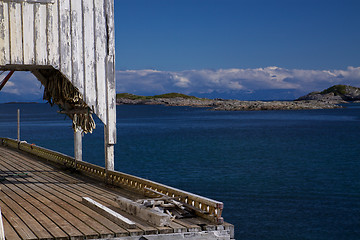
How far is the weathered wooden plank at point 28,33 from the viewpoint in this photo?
12758 millimetres

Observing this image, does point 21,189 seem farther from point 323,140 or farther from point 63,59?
point 323,140

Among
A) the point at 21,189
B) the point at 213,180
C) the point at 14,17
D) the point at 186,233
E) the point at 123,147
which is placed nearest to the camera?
the point at 186,233

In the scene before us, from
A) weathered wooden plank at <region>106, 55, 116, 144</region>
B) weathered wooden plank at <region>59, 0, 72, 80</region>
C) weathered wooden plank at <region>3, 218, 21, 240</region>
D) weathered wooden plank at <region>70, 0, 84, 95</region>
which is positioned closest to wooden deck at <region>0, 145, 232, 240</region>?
weathered wooden plank at <region>3, 218, 21, 240</region>

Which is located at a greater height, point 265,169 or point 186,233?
point 186,233

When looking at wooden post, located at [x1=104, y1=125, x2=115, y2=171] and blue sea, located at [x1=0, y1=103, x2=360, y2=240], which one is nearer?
wooden post, located at [x1=104, y1=125, x2=115, y2=171]

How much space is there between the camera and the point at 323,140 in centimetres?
6512

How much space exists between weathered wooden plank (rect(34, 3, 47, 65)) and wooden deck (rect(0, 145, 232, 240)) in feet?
12.2

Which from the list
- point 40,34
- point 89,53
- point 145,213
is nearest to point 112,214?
point 145,213

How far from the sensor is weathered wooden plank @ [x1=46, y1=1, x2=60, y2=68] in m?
13.1

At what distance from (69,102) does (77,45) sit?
396cm

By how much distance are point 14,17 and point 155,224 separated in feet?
22.5

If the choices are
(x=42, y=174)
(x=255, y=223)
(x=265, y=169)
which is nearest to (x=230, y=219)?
(x=255, y=223)

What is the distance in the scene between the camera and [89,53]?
45.3 feet

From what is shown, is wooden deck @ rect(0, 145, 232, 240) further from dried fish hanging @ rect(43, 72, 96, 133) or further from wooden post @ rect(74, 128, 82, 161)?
dried fish hanging @ rect(43, 72, 96, 133)
